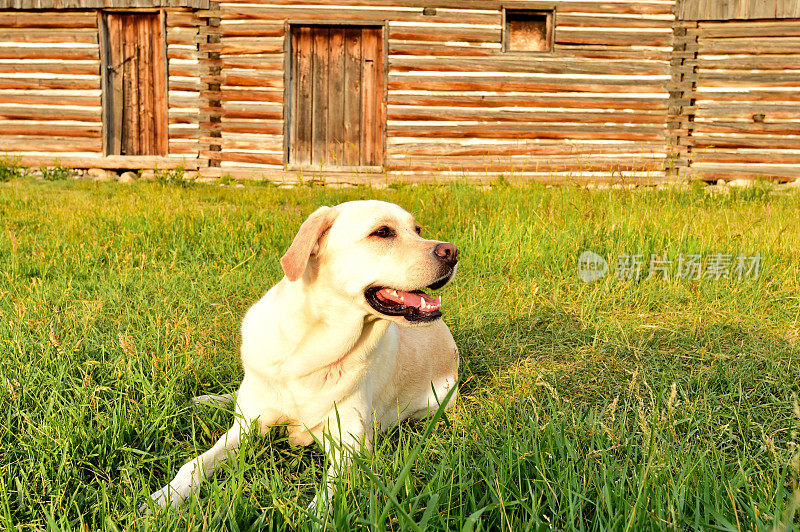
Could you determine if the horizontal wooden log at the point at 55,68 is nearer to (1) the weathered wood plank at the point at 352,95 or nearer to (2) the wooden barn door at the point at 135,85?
(2) the wooden barn door at the point at 135,85

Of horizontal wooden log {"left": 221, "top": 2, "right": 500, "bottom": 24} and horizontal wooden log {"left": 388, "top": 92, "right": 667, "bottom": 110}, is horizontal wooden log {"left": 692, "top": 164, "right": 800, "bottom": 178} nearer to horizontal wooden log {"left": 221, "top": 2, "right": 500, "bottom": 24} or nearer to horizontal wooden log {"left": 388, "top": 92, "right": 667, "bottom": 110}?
horizontal wooden log {"left": 388, "top": 92, "right": 667, "bottom": 110}

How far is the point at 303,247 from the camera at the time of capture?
7.36 ft

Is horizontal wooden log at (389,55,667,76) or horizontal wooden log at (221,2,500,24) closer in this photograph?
horizontal wooden log at (221,2,500,24)

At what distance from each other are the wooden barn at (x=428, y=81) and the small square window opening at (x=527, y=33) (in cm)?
3

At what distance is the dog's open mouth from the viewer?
2270mm

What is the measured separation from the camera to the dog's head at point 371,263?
2248mm

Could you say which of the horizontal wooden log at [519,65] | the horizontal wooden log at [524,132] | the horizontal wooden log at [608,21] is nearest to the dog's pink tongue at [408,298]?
the horizontal wooden log at [524,132]

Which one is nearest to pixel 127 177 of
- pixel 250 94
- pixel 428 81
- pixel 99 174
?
pixel 99 174

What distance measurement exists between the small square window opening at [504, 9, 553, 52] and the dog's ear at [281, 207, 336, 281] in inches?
368

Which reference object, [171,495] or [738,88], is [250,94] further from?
[171,495]

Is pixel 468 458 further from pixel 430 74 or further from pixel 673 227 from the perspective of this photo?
pixel 430 74

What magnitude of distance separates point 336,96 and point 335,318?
29.7 feet

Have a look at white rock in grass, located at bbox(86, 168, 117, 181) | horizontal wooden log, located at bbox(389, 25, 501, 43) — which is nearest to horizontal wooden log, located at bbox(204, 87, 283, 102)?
horizontal wooden log, located at bbox(389, 25, 501, 43)

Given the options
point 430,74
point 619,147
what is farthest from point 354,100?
point 619,147
